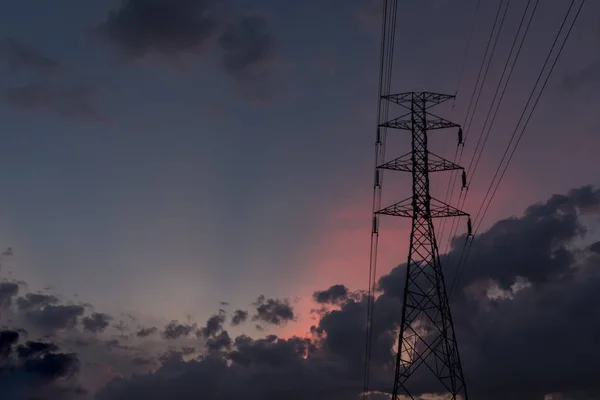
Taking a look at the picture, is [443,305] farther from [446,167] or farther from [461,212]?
[446,167]

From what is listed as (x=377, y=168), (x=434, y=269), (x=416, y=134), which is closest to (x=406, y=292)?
(x=434, y=269)

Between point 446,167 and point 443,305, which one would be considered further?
point 446,167

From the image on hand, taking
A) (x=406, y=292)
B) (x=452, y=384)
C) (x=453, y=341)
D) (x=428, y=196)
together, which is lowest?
(x=452, y=384)

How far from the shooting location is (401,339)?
2231 inches

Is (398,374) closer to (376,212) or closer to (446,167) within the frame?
(376,212)

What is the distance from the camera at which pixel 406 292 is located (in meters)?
58.3

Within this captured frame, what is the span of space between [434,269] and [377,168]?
1035 centimetres

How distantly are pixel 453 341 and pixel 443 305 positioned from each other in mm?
3156

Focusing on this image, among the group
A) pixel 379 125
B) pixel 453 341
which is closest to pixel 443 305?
pixel 453 341

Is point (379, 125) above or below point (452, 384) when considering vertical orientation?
above

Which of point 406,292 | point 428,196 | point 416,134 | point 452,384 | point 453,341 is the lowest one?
point 452,384

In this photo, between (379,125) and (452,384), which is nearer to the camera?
(452,384)

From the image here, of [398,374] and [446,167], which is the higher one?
[446,167]

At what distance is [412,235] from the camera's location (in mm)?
59156
